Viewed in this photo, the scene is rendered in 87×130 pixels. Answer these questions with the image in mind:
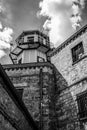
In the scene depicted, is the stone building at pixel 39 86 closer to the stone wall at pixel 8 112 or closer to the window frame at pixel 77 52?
the window frame at pixel 77 52

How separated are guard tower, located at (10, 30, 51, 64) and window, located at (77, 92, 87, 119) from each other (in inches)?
339

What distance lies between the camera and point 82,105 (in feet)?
28.1

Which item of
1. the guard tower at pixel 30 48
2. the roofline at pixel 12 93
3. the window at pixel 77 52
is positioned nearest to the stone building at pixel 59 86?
the window at pixel 77 52

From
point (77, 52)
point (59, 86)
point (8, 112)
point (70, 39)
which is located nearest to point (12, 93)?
point (8, 112)

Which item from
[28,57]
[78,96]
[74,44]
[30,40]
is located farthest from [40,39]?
[78,96]

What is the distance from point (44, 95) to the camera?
400 inches

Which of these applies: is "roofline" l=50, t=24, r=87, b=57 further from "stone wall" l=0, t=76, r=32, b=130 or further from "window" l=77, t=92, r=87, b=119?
"stone wall" l=0, t=76, r=32, b=130

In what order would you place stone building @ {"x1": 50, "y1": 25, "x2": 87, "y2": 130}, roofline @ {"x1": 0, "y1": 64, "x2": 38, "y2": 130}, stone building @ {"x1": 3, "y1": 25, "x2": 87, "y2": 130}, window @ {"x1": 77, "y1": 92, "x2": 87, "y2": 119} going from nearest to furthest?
roofline @ {"x1": 0, "y1": 64, "x2": 38, "y2": 130}, window @ {"x1": 77, "y1": 92, "x2": 87, "y2": 119}, stone building @ {"x1": 50, "y1": 25, "x2": 87, "y2": 130}, stone building @ {"x1": 3, "y1": 25, "x2": 87, "y2": 130}

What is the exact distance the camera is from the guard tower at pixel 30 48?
16969mm

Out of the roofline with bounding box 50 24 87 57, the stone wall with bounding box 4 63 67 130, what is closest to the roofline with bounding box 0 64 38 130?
the stone wall with bounding box 4 63 67 130

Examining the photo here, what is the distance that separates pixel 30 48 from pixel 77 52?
7434mm

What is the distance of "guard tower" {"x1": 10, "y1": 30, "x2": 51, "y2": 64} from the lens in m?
17.0

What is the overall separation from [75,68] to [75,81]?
2.99ft

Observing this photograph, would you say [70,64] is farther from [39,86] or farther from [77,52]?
[39,86]
